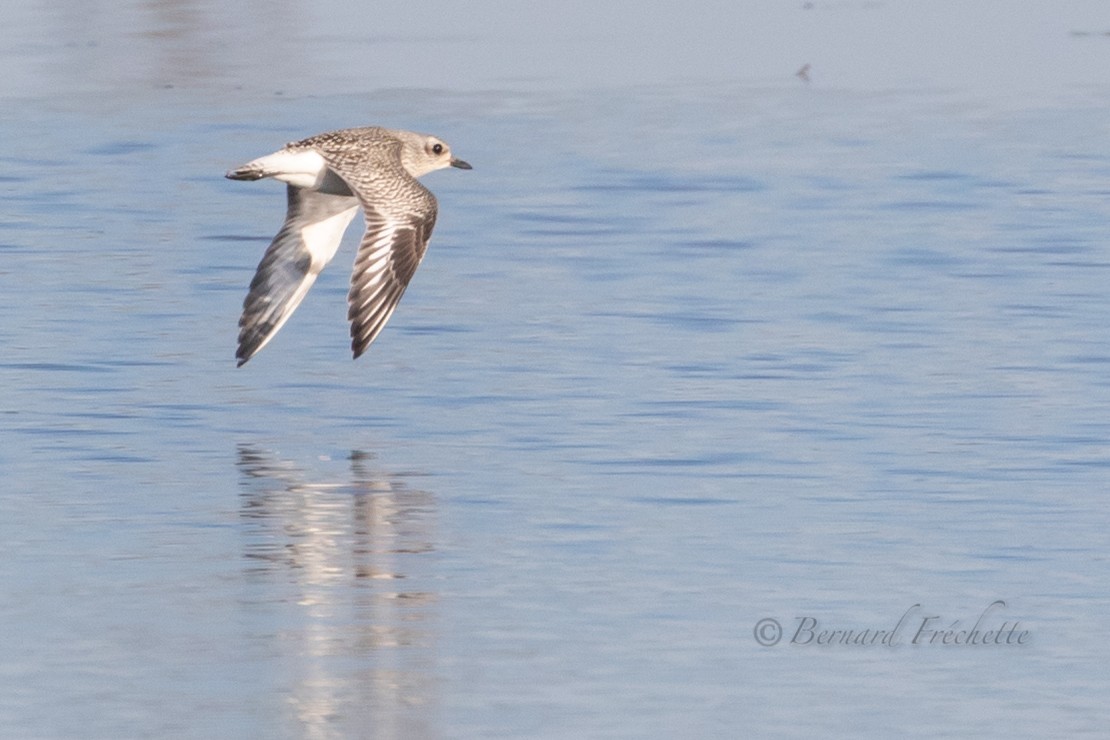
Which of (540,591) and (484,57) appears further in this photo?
(484,57)

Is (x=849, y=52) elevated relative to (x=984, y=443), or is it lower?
lower

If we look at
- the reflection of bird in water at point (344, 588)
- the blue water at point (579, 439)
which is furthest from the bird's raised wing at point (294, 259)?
the reflection of bird in water at point (344, 588)

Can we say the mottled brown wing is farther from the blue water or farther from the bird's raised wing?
the bird's raised wing

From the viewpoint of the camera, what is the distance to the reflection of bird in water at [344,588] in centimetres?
764

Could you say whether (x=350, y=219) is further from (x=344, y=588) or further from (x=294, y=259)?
(x=344, y=588)

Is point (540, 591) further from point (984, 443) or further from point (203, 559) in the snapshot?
point (984, 443)

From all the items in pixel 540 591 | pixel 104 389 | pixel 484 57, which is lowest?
pixel 484 57

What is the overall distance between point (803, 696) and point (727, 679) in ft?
0.89

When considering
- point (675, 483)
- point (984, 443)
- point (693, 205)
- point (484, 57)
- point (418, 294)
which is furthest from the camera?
point (484, 57)

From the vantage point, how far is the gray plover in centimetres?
1105

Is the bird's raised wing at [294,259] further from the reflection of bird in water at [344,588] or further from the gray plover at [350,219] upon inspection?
the reflection of bird in water at [344,588]

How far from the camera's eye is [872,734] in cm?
739

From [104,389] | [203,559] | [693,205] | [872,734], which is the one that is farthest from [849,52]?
[872,734]

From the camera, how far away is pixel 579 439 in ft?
36.2
